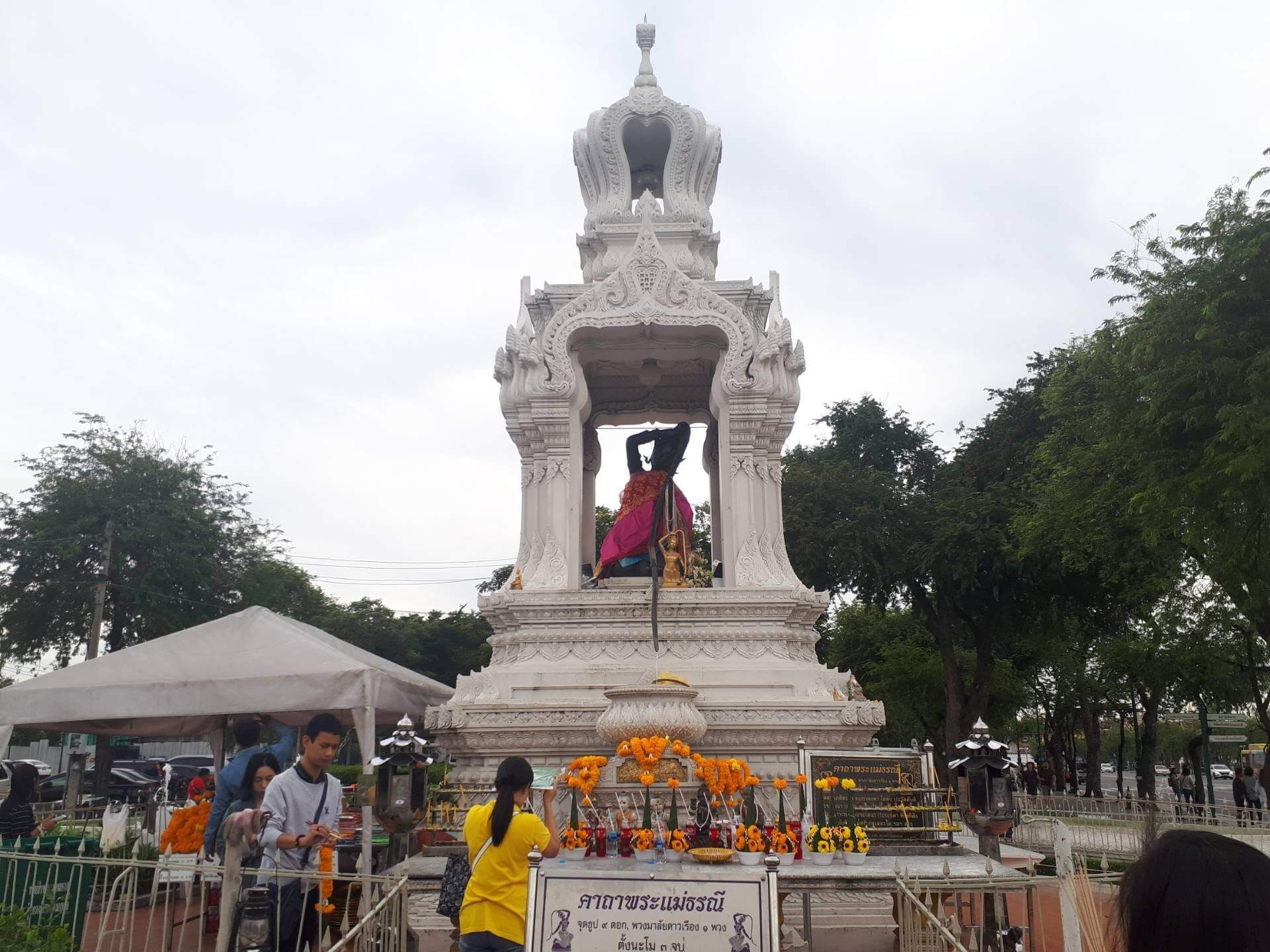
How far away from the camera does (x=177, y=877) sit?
11.5m

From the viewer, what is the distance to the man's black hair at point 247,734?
924cm

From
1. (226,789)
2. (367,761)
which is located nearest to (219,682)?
(226,789)

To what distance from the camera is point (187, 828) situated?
32.6 feet

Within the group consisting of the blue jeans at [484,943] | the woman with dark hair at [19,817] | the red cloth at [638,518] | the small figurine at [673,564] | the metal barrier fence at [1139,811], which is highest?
the red cloth at [638,518]

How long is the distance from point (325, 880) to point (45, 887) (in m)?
2.66

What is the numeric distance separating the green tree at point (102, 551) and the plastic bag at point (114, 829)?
52.3ft

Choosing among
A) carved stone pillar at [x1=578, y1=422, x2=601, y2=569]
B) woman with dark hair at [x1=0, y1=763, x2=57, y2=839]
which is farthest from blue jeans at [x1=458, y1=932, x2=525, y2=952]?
carved stone pillar at [x1=578, y1=422, x2=601, y2=569]

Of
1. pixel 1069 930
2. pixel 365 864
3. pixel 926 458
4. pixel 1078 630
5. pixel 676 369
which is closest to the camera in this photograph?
pixel 1069 930

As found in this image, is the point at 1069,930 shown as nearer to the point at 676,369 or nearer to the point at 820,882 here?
the point at 820,882

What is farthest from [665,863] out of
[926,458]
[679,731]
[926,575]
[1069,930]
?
[926,458]

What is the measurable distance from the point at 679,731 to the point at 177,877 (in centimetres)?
627

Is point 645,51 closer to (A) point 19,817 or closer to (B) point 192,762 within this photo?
(A) point 19,817

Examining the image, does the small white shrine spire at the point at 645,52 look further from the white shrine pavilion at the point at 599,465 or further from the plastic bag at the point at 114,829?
the plastic bag at the point at 114,829

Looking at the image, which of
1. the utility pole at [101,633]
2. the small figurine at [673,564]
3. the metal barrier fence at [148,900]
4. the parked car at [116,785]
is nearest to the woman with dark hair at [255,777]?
the metal barrier fence at [148,900]
